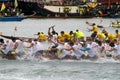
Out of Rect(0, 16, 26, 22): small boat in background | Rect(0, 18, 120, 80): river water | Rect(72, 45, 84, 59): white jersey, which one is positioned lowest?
Rect(0, 16, 26, 22): small boat in background

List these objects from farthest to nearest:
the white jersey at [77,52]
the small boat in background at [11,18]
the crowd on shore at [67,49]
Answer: the small boat in background at [11,18], the crowd on shore at [67,49], the white jersey at [77,52]

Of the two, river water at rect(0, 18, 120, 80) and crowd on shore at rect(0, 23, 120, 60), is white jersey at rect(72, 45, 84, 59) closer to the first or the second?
crowd on shore at rect(0, 23, 120, 60)

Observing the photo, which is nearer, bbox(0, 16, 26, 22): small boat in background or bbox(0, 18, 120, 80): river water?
bbox(0, 18, 120, 80): river water

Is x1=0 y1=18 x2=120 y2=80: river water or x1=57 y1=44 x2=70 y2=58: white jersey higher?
x1=57 y1=44 x2=70 y2=58: white jersey

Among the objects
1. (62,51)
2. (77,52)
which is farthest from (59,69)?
(77,52)

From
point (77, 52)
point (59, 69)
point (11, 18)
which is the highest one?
point (77, 52)

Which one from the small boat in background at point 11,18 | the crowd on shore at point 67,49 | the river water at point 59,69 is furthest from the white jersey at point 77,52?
the small boat in background at point 11,18

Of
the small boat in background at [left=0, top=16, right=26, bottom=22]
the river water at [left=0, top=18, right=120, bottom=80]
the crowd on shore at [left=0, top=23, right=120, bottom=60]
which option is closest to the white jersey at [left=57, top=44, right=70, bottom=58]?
the crowd on shore at [left=0, top=23, right=120, bottom=60]

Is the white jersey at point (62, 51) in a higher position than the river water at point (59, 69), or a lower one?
higher

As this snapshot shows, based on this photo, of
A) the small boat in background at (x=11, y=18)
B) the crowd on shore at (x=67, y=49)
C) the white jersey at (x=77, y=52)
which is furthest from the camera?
the small boat in background at (x=11, y=18)

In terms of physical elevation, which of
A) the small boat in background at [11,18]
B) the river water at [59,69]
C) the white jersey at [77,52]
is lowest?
the small boat in background at [11,18]

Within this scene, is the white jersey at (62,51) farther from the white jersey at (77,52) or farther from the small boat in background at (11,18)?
the small boat in background at (11,18)

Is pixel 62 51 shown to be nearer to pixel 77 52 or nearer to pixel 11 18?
pixel 77 52

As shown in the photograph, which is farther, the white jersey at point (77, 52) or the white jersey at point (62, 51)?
the white jersey at point (62, 51)
